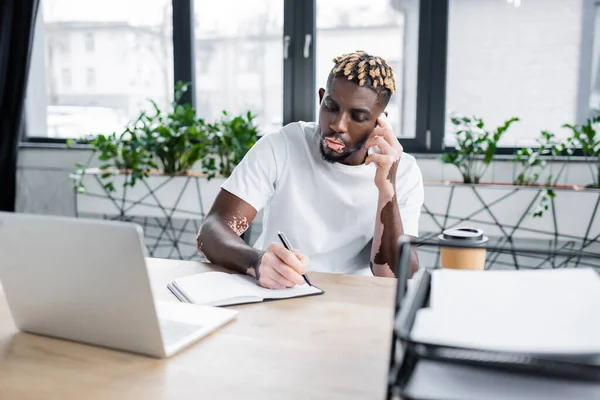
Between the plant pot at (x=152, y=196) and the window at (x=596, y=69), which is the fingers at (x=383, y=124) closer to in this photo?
the plant pot at (x=152, y=196)

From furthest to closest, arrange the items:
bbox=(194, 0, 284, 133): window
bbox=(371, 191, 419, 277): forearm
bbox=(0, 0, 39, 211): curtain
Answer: bbox=(0, 0, 39, 211): curtain → bbox=(194, 0, 284, 133): window → bbox=(371, 191, 419, 277): forearm

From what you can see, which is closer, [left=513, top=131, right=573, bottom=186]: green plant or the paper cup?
the paper cup

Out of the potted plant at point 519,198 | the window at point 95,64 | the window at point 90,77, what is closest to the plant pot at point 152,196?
the window at point 95,64

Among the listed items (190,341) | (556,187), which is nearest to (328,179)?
(190,341)

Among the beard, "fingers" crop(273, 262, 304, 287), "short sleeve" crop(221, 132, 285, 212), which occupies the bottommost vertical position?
"fingers" crop(273, 262, 304, 287)

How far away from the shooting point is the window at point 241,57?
3.10 meters

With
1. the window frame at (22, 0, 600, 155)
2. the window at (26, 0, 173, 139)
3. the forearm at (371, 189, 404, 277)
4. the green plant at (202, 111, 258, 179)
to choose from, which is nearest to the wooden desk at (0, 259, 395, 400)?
the forearm at (371, 189, 404, 277)

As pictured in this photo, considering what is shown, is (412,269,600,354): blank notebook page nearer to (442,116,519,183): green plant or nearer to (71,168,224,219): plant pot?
(442,116,519,183): green plant

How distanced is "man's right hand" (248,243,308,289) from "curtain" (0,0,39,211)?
2704 millimetres

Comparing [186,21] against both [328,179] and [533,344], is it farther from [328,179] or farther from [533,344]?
[533,344]

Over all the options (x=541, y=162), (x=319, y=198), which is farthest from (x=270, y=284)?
(x=541, y=162)

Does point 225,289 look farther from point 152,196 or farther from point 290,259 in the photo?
point 152,196

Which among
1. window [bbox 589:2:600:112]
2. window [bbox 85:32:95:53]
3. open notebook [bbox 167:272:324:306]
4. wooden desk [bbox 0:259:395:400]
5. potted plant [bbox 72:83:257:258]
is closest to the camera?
wooden desk [bbox 0:259:395:400]

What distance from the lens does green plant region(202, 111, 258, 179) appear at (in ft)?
8.89
